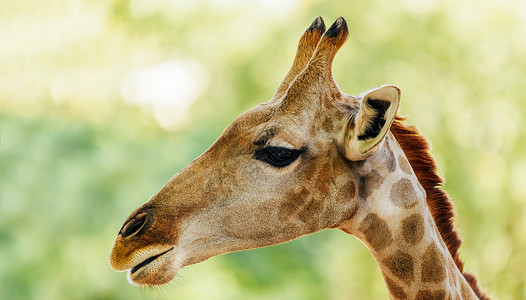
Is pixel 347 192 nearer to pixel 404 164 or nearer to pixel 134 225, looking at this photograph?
pixel 404 164

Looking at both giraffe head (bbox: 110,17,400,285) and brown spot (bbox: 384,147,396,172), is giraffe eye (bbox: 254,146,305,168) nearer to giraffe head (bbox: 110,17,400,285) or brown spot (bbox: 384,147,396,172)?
giraffe head (bbox: 110,17,400,285)

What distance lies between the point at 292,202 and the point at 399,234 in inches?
20.4

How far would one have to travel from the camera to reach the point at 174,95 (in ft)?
49.4

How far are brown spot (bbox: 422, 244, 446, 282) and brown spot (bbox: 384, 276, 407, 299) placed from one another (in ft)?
0.38

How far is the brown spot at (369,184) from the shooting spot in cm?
289

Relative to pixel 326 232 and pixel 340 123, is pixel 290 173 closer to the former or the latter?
pixel 340 123

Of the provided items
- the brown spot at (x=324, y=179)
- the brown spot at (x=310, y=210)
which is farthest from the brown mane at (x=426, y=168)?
the brown spot at (x=310, y=210)

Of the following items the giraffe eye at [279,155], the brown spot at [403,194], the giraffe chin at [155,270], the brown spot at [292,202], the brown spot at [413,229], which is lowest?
the brown spot at [413,229]

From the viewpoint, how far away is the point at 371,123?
277cm

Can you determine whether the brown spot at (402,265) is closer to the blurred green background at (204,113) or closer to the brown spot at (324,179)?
the brown spot at (324,179)

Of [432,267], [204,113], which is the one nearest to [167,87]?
[204,113]

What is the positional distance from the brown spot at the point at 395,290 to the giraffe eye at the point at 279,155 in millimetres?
736

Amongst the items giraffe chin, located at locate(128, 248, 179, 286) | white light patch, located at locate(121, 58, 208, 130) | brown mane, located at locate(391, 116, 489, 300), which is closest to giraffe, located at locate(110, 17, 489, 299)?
giraffe chin, located at locate(128, 248, 179, 286)

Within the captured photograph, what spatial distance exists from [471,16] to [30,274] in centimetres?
890
